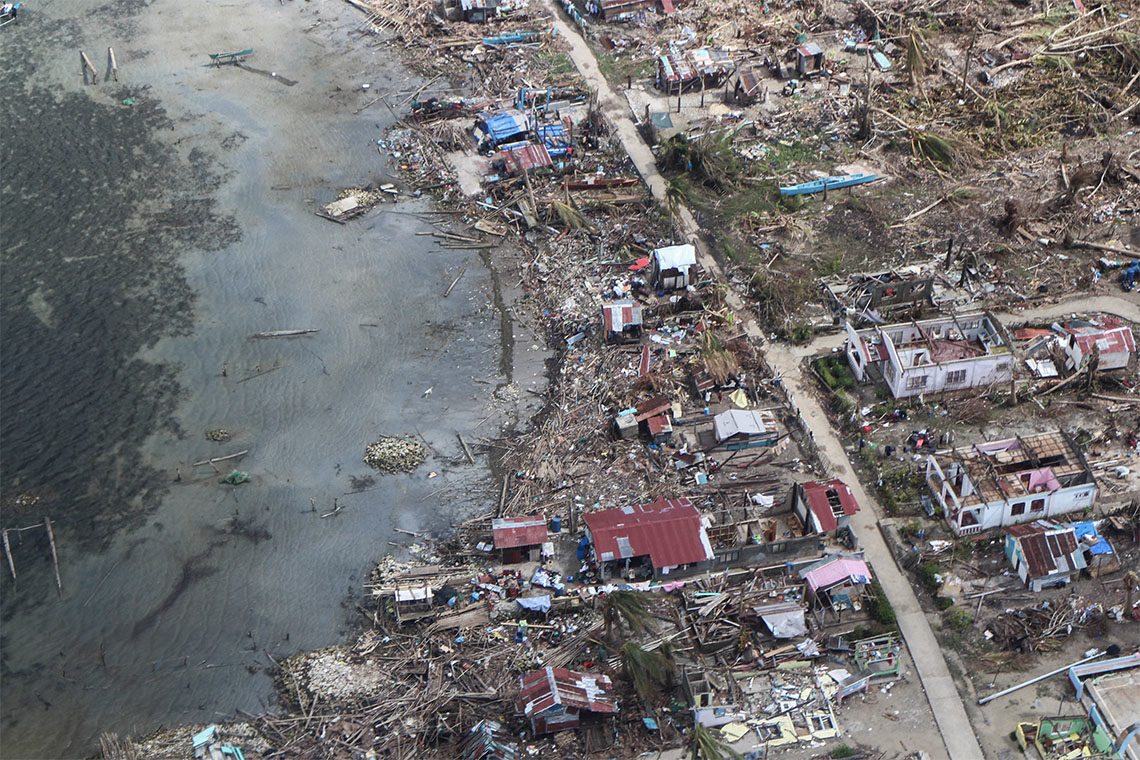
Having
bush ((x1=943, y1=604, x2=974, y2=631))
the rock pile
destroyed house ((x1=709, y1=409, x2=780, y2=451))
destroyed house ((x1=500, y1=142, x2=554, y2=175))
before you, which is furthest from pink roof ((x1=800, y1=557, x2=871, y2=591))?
destroyed house ((x1=500, y1=142, x2=554, y2=175))

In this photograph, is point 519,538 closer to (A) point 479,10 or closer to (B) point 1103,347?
(B) point 1103,347

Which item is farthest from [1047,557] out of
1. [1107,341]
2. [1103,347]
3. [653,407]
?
[653,407]

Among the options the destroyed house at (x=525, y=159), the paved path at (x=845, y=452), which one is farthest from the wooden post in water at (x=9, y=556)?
the paved path at (x=845, y=452)

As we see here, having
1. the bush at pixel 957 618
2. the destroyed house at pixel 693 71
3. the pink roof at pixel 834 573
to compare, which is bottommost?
the bush at pixel 957 618

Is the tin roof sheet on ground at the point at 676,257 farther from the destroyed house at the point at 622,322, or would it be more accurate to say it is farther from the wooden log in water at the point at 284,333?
the wooden log in water at the point at 284,333

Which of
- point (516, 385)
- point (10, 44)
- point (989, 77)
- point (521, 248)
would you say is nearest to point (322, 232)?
point (521, 248)

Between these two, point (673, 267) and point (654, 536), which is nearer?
point (654, 536)
